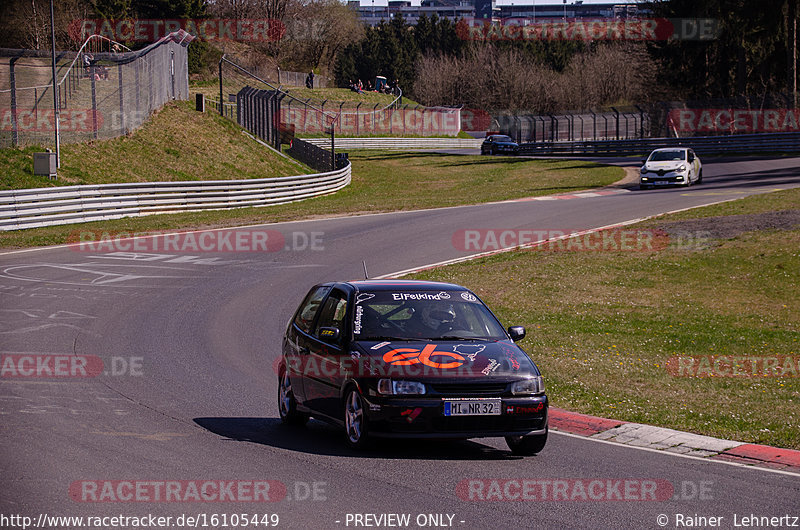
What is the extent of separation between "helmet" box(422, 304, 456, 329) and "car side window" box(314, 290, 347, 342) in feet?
2.56

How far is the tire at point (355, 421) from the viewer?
8.13 meters

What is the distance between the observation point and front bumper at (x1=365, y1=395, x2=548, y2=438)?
795 cm

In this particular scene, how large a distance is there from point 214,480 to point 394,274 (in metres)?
14.0

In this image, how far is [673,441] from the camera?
9156 mm

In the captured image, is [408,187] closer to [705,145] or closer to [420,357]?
[705,145]

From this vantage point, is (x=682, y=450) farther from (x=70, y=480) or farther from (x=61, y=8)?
(x=61, y=8)

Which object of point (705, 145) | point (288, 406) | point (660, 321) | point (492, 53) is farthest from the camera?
point (492, 53)

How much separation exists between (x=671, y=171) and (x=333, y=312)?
32.1m

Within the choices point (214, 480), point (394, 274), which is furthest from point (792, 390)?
point (394, 274)

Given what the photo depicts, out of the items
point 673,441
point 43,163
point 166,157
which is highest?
point 43,163

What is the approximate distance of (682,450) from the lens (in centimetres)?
878

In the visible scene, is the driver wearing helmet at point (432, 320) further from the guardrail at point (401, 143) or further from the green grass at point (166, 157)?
the guardrail at point (401, 143)

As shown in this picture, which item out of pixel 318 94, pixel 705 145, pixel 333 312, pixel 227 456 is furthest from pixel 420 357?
pixel 318 94

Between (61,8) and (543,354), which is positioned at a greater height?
(61,8)
